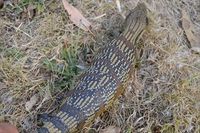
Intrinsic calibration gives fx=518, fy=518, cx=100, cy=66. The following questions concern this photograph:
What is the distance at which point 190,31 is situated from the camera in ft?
16.6

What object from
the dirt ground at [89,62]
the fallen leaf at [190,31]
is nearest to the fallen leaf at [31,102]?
the dirt ground at [89,62]

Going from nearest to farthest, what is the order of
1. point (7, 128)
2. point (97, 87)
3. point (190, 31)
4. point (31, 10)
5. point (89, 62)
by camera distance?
point (7, 128) → point (97, 87) → point (89, 62) → point (31, 10) → point (190, 31)

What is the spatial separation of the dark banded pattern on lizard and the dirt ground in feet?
0.53

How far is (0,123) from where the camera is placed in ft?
13.2

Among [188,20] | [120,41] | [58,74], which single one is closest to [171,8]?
[188,20]

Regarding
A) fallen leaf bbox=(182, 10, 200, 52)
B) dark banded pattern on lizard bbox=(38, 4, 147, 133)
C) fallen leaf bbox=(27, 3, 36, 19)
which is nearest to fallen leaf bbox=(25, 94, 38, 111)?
dark banded pattern on lizard bbox=(38, 4, 147, 133)

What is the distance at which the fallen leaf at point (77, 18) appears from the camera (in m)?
4.81

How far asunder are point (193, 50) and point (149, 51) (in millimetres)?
448

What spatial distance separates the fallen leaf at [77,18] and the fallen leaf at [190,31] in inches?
38.3

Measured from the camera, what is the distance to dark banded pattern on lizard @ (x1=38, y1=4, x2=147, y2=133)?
4106mm

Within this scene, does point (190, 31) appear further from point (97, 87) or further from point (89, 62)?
point (97, 87)

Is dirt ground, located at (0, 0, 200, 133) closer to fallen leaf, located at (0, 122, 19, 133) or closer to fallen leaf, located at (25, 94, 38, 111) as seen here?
fallen leaf, located at (25, 94, 38, 111)

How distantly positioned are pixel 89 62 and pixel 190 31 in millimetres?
1112

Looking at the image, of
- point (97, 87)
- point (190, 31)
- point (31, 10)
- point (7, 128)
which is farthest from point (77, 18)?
point (7, 128)
